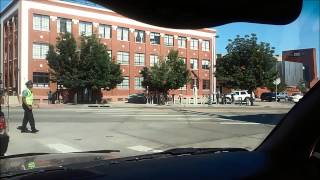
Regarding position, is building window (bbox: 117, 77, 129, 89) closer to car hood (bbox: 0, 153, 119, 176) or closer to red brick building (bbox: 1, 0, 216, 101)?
red brick building (bbox: 1, 0, 216, 101)

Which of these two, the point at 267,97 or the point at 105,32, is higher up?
the point at 105,32

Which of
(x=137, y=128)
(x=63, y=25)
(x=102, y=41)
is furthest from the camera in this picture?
(x=137, y=128)

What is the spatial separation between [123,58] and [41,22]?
57 centimetres

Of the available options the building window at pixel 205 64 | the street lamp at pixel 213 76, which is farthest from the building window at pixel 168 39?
the building window at pixel 205 64

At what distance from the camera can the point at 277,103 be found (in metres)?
3.79

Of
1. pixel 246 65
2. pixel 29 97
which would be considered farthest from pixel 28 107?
pixel 246 65

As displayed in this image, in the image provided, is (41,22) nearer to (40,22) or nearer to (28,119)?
(40,22)

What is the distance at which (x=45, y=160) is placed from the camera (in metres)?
2.55

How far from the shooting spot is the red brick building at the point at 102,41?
2203mm

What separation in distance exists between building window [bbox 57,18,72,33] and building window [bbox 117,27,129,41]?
0.86 ft

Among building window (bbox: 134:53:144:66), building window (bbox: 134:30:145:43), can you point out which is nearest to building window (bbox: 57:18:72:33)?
building window (bbox: 134:30:145:43)

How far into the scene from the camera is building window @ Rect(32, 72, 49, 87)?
288 cm

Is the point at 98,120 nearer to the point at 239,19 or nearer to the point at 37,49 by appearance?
the point at 37,49

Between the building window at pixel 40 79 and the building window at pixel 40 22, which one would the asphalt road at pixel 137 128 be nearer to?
the building window at pixel 40 79
